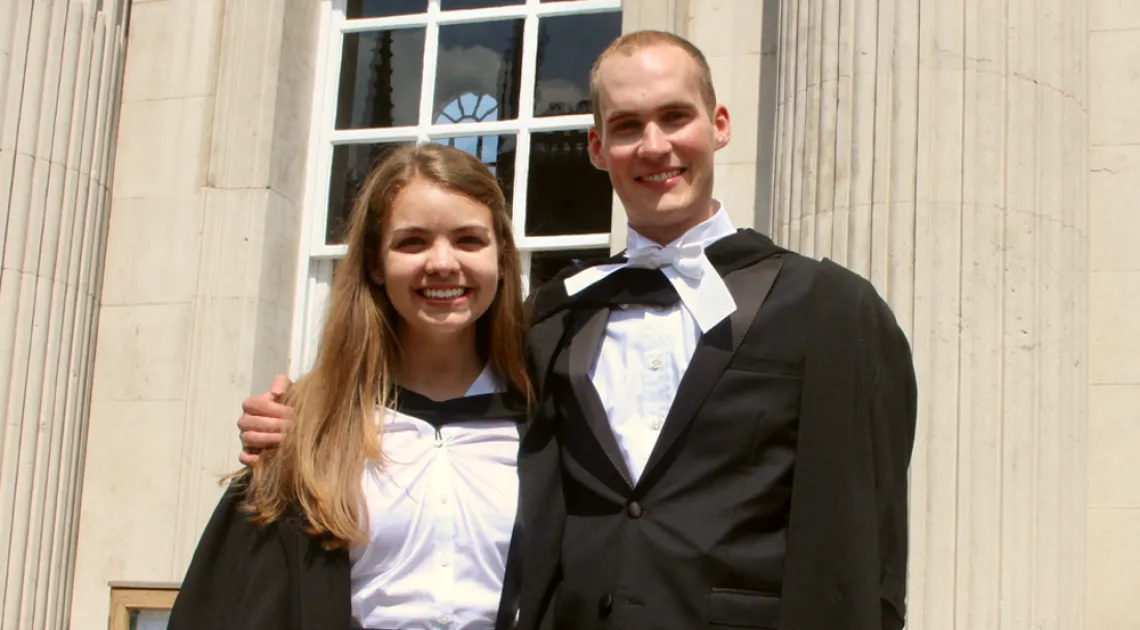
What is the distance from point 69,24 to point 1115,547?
4.76 metres

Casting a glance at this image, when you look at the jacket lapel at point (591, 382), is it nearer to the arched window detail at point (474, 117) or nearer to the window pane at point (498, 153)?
the window pane at point (498, 153)

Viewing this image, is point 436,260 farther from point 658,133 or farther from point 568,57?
point 568,57

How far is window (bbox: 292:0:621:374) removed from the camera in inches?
242

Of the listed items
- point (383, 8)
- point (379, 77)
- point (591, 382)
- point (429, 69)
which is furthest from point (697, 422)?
point (383, 8)

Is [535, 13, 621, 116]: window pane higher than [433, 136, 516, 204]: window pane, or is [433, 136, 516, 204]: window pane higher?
[535, 13, 621, 116]: window pane

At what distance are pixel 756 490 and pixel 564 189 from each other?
3.77 m

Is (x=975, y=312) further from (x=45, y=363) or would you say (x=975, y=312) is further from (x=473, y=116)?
(x=45, y=363)

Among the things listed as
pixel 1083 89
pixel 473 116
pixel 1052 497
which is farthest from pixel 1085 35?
pixel 473 116

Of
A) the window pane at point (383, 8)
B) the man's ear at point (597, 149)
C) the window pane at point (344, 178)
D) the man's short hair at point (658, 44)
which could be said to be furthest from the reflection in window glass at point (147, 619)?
the man's short hair at point (658, 44)

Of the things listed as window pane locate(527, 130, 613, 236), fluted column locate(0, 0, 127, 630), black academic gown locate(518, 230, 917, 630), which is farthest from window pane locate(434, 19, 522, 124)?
black academic gown locate(518, 230, 917, 630)

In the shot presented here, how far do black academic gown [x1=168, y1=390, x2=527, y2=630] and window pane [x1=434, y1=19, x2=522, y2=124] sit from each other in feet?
12.3

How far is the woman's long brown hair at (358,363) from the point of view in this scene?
9.07 feet

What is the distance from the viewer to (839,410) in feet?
8.10

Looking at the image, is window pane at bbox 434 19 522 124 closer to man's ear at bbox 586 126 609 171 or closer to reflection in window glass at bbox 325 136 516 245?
reflection in window glass at bbox 325 136 516 245
